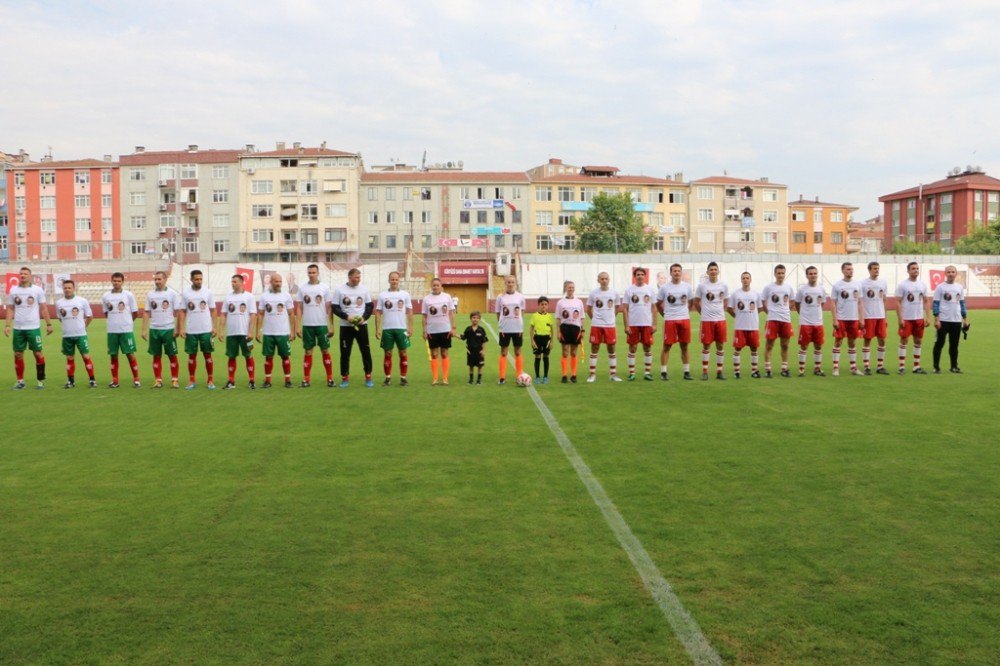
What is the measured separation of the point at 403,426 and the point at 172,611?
5.66 meters

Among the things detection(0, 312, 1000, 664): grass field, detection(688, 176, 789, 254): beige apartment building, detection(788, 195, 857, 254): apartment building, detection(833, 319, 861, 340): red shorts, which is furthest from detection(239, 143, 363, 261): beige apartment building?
detection(0, 312, 1000, 664): grass field

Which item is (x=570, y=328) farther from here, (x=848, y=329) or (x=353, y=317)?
(x=848, y=329)

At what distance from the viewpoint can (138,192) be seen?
81.2m

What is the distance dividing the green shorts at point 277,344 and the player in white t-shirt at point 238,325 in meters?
0.25

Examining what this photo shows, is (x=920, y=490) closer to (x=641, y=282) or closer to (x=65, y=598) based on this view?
(x=65, y=598)

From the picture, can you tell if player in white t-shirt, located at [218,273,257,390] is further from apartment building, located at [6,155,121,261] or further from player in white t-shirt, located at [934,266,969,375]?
apartment building, located at [6,155,121,261]

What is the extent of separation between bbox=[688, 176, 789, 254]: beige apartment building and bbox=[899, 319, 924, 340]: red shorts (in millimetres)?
73931

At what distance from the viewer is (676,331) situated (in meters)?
14.5

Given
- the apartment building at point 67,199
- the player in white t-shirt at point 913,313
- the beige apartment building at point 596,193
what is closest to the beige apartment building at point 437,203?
the beige apartment building at point 596,193

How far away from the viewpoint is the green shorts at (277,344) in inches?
551

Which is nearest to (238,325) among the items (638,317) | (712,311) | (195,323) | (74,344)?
(195,323)

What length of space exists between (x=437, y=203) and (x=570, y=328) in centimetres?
7006

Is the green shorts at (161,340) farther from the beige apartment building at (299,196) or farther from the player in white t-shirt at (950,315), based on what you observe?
the beige apartment building at (299,196)

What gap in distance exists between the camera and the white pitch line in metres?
3.81
